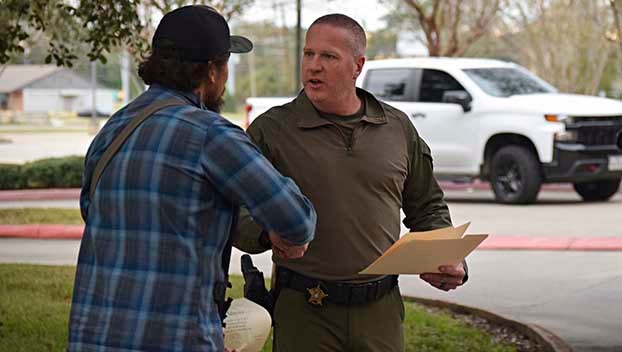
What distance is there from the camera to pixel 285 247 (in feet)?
12.3

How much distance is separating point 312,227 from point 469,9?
29.4 m

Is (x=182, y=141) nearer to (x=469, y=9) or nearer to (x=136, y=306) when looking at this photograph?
(x=136, y=306)

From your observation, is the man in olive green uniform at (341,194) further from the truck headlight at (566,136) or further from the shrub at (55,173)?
the shrub at (55,173)

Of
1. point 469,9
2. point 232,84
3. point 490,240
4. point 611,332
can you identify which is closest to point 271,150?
point 611,332

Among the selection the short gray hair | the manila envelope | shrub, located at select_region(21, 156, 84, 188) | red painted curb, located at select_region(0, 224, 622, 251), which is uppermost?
the short gray hair

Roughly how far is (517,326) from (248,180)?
619 centimetres

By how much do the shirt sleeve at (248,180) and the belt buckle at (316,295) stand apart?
3.37ft

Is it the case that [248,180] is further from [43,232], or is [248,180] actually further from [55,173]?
[55,173]

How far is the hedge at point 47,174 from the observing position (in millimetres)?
24062

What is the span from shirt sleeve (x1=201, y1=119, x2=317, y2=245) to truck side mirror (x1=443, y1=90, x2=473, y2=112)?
15.0 m

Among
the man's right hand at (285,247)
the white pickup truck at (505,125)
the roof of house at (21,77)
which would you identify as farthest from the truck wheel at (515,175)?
the roof of house at (21,77)

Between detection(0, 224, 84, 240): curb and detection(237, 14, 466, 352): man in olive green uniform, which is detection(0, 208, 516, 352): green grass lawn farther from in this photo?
detection(0, 224, 84, 240): curb

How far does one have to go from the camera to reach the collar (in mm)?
4754

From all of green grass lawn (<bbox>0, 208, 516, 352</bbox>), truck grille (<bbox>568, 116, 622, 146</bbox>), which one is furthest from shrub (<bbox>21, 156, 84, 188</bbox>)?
green grass lawn (<bbox>0, 208, 516, 352</bbox>)
